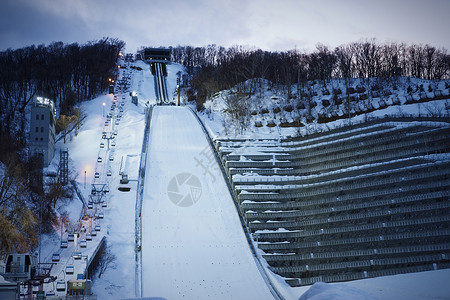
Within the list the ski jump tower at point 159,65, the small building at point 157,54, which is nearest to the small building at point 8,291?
the ski jump tower at point 159,65

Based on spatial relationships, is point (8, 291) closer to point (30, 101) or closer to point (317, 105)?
point (317, 105)

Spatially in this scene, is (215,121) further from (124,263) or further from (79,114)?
(124,263)

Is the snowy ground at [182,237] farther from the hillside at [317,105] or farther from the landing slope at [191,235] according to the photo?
the hillside at [317,105]


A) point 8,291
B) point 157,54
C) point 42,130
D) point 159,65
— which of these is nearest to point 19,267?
point 8,291

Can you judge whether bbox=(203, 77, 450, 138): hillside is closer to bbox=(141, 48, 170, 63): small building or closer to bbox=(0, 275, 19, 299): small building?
bbox=(0, 275, 19, 299): small building

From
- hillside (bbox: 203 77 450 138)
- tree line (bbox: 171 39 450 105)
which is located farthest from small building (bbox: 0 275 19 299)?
tree line (bbox: 171 39 450 105)
